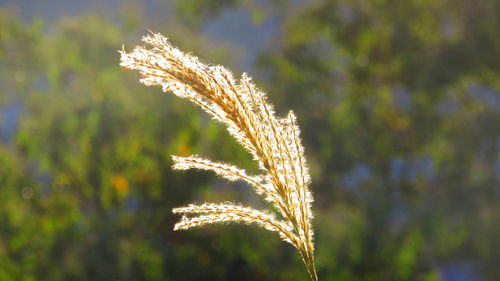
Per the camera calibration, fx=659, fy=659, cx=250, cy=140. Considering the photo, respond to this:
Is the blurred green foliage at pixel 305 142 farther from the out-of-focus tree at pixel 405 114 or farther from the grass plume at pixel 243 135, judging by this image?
the grass plume at pixel 243 135

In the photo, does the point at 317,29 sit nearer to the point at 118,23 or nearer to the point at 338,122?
the point at 338,122

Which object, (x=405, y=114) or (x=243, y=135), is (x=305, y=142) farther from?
(x=243, y=135)

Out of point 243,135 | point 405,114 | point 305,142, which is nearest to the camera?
point 243,135

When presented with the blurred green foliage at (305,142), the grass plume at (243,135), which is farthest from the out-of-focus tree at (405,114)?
the grass plume at (243,135)

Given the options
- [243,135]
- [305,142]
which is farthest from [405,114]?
[243,135]

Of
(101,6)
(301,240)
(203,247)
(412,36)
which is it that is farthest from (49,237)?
(301,240)

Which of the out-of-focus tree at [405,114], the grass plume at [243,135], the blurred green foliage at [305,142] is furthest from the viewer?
the out-of-focus tree at [405,114]

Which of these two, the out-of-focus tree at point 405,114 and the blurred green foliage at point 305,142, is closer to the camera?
the blurred green foliage at point 305,142
